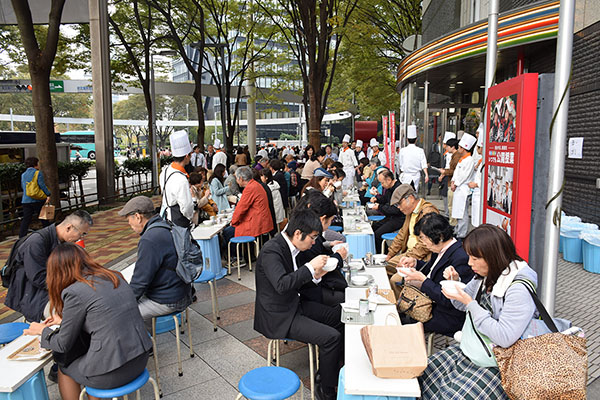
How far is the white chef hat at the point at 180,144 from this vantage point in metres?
6.13

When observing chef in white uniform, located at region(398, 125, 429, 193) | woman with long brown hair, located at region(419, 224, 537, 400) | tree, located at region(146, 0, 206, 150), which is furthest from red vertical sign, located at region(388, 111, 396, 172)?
woman with long brown hair, located at region(419, 224, 537, 400)

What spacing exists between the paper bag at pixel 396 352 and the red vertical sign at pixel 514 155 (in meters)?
1.24

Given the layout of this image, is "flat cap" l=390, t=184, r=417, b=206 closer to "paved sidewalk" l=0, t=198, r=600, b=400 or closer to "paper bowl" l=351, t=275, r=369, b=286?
"paper bowl" l=351, t=275, r=369, b=286

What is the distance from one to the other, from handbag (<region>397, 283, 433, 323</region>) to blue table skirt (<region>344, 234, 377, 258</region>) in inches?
93.8

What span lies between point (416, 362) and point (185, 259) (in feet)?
7.95

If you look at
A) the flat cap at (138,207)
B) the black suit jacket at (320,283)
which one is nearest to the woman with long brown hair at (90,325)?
the flat cap at (138,207)

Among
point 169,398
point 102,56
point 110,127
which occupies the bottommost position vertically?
point 169,398

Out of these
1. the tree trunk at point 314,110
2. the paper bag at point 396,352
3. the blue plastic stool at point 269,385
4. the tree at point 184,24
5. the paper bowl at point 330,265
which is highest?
the tree at point 184,24

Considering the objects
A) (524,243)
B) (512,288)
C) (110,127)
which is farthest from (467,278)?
(110,127)

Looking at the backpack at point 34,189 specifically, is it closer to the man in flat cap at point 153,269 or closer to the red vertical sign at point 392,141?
the man in flat cap at point 153,269

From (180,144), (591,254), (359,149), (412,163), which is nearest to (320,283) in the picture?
(180,144)

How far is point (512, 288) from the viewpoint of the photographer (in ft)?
8.61

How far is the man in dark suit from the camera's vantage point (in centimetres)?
351

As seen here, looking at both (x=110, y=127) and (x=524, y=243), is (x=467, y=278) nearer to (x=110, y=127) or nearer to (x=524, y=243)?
(x=524, y=243)
